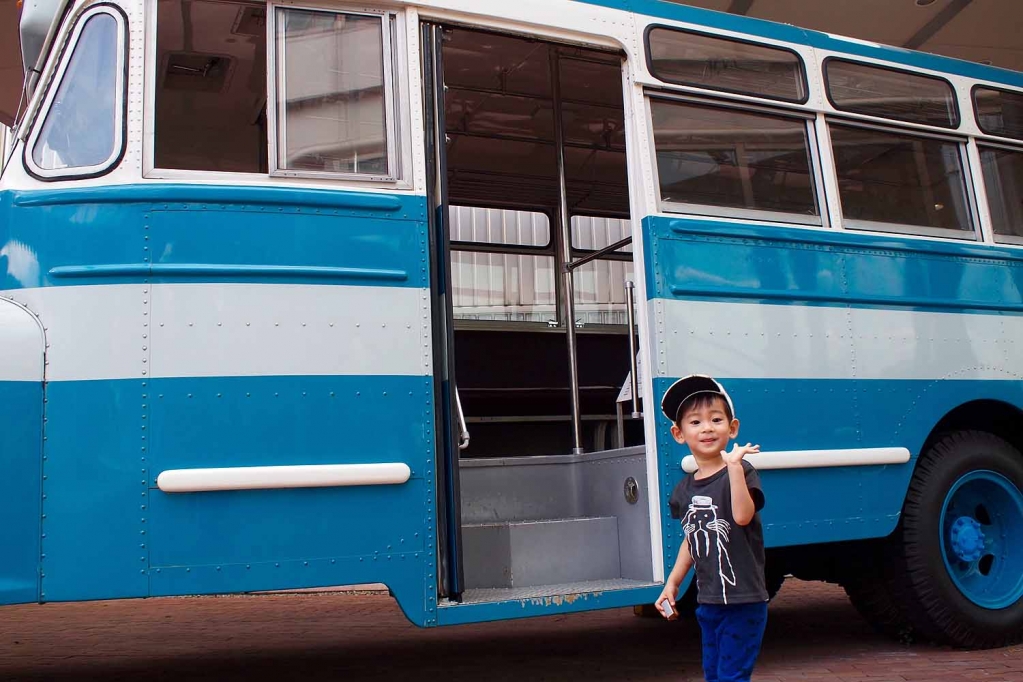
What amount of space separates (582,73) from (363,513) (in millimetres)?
3238

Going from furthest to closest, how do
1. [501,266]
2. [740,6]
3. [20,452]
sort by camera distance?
[740,6] < [501,266] < [20,452]

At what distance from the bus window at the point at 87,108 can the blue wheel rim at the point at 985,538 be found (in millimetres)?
4271

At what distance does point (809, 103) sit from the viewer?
16.7 feet

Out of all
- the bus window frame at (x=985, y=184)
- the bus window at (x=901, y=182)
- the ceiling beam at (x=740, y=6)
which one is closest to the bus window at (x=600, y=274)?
the bus window at (x=901, y=182)

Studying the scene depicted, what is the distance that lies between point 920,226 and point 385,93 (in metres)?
2.95

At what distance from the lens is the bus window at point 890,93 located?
17.1 ft

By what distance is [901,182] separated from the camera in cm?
534

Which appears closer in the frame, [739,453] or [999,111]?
[739,453]

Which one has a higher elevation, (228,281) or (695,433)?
(228,281)

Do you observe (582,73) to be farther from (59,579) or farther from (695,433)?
(59,579)

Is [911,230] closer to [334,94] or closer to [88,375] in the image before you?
[334,94]

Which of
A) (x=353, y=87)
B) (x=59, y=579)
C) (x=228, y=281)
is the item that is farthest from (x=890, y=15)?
(x=59, y=579)

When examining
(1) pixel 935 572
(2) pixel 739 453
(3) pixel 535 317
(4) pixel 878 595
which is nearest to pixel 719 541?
(2) pixel 739 453

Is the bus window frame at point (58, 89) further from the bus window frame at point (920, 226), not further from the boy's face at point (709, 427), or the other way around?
the bus window frame at point (920, 226)
